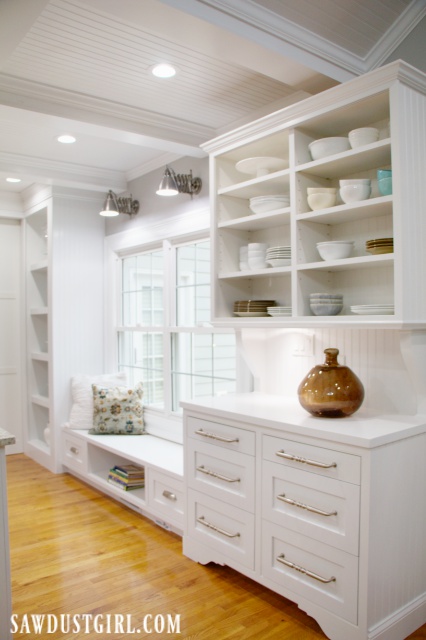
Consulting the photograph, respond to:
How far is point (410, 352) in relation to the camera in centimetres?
214

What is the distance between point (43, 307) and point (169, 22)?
11.0ft

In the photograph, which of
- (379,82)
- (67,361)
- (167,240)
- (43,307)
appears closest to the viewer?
(379,82)

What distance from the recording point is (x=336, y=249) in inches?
91.8

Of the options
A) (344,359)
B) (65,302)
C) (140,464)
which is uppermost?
(65,302)

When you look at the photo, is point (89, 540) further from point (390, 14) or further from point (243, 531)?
point (390, 14)

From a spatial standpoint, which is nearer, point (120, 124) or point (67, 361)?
point (120, 124)

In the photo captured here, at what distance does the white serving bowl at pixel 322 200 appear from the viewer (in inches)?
93.4

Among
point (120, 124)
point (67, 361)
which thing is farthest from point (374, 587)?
point (67, 361)

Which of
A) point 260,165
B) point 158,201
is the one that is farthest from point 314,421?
point 158,201

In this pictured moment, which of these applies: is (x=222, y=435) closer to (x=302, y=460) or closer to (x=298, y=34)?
(x=302, y=460)

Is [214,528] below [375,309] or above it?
below

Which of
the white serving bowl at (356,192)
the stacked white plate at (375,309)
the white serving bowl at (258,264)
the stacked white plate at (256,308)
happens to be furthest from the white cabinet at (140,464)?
the white serving bowl at (356,192)

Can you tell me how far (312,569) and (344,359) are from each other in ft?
3.20

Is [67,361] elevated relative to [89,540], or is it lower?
elevated
